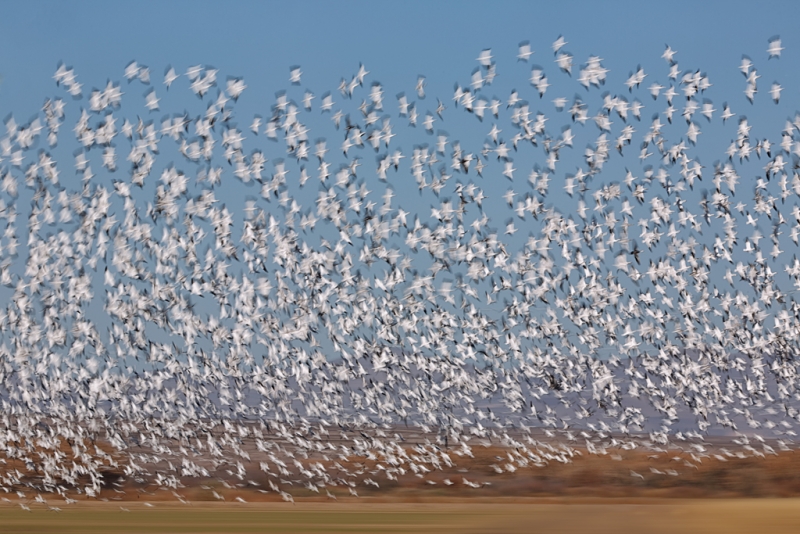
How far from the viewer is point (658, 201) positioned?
27.7 m

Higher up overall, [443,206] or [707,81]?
[707,81]

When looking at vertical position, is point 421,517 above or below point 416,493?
below

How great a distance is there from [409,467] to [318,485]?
7023 mm

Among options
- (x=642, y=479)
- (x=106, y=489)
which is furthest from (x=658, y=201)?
(x=106, y=489)

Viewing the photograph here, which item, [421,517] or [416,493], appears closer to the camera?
[421,517]

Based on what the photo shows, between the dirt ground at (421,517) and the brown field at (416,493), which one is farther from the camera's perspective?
the brown field at (416,493)

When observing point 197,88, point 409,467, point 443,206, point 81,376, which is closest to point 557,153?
point 443,206

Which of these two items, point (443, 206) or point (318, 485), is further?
point (318, 485)

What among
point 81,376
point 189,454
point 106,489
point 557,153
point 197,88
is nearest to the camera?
point 197,88

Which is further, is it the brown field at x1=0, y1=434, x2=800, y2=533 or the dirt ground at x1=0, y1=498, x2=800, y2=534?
the brown field at x1=0, y1=434, x2=800, y2=533

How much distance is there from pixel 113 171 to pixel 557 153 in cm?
1017

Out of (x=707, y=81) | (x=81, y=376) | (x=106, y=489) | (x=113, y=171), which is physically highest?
(x=707, y=81)

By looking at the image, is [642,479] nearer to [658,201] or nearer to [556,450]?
[556,450]

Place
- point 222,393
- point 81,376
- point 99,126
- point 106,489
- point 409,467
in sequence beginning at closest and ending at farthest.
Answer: point 99,126 < point 222,393 < point 81,376 < point 106,489 < point 409,467
